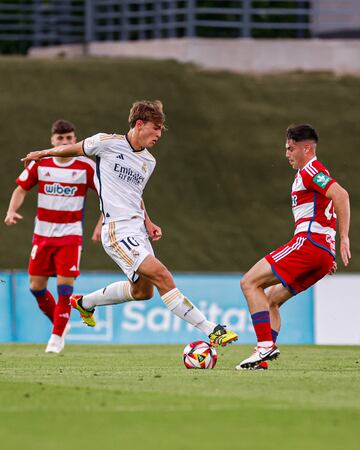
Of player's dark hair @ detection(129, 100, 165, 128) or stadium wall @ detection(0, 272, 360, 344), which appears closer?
player's dark hair @ detection(129, 100, 165, 128)

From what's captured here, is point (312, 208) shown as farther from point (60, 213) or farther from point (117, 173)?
point (60, 213)

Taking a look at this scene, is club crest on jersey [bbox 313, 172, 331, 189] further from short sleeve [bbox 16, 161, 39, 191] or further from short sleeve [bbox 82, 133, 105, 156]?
short sleeve [bbox 16, 161, 39, 191]

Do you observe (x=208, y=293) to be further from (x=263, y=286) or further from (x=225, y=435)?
(x=225, y=435)

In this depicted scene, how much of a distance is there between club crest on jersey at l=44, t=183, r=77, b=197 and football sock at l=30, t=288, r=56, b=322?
46.5 inches

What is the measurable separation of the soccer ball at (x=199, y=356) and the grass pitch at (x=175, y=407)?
12cm

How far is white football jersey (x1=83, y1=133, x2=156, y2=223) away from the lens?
37.7 ft

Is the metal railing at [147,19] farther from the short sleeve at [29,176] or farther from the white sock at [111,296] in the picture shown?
the white sock at [111,296]

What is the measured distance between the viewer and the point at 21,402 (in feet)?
27.3

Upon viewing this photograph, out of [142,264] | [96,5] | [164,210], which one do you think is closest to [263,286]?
[142,264]

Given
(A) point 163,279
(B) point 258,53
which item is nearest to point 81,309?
(A) point 163,279

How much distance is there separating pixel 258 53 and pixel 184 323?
58.9ft

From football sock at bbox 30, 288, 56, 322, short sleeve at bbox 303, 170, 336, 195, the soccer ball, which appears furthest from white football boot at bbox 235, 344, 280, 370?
football sock at bbox 30, 288, 56, 322

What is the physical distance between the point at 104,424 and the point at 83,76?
27.1m

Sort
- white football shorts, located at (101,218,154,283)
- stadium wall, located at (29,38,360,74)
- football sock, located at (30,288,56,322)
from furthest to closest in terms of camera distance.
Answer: stadium wall, located at (29,38,360,74) → football sock, located at (30,288,56,322) → white football shorts, located at (101,218,154,283)
